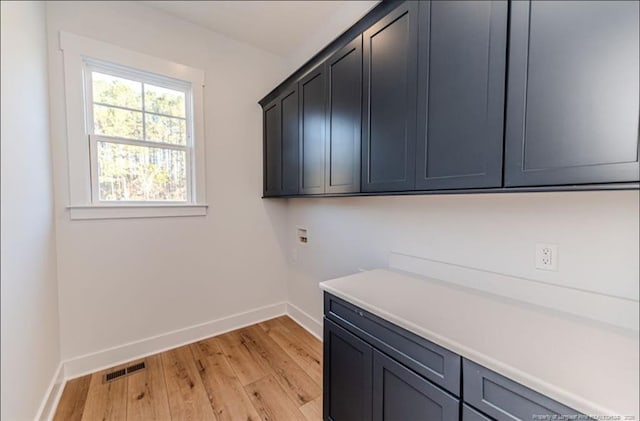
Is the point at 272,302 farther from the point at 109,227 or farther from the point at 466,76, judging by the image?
the point at 466,76

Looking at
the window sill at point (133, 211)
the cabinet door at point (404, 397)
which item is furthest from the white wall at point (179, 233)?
the cabinet door at point (404, 397)

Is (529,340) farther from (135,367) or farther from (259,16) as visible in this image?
(259,16)

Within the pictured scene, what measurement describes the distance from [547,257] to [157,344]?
277cm

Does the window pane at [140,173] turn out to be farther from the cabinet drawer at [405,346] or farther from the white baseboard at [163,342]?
the cabinet drawer at [405,346]

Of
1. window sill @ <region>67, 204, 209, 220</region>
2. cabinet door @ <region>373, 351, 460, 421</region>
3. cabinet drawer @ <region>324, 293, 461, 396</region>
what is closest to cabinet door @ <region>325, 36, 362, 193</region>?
cabinet drawer @ <region>324, 293, 461, 396</region>

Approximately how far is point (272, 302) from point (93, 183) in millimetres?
1925

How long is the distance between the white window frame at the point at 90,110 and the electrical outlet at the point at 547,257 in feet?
8.02

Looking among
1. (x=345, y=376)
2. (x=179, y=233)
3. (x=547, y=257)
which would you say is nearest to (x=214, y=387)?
(x=345, y=376)

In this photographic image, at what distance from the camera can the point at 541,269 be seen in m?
1.13

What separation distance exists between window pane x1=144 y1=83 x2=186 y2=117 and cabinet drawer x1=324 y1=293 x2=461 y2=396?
84.9 inches

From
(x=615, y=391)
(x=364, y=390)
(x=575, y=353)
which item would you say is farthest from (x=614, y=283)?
(x=364, y=390)

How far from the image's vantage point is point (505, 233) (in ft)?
4.07

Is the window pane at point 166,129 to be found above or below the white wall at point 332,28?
below

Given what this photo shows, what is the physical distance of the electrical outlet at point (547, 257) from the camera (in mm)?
1095
